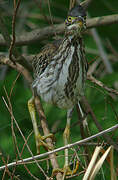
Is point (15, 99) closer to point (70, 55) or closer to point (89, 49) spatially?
point (70, 55)

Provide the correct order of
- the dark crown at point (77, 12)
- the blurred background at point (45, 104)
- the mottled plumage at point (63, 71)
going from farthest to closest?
the blurred background at point (45, 104) < the mottled plumage at point (63, 71) < the dark crown at point (77, 12)

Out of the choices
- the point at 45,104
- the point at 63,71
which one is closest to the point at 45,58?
the point at 63,71

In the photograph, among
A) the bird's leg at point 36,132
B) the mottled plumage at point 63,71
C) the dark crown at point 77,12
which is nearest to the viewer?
the dark crown at point 77,12

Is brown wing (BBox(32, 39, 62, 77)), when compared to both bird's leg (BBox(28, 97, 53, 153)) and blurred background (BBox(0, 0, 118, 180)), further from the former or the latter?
bird's leg (BBox(28, 97, 53, 153))

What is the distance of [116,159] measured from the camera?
9.12ft

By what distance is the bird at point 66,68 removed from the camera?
7.83 feet

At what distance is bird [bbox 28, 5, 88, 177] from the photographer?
2387 millimetres

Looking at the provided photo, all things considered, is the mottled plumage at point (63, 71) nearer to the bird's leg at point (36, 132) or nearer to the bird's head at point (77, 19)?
the bird's head at point (77, 19)

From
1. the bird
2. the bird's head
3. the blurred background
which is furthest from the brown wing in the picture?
the bird's head

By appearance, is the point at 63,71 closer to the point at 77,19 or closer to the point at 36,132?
the point at 77,19

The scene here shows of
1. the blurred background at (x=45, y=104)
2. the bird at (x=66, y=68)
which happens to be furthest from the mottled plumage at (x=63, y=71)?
the blurred background at (x=45, y=104)

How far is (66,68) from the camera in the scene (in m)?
2.59

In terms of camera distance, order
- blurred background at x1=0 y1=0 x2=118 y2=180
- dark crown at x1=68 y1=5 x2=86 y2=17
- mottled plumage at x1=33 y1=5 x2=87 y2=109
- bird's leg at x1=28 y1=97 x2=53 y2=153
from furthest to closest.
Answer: bird's leg at x1=28 y1=97 x2=53 y2=153
blurred background at x1=0 y1=0 x2=118 y2=180
mottled plumage at x1=33 y1=5 x2=87 y2=109
dark crown at x1=68 y1=5 x2=86 y2=17

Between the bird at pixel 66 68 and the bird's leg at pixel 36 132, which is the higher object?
the bird at pixel 66 68
